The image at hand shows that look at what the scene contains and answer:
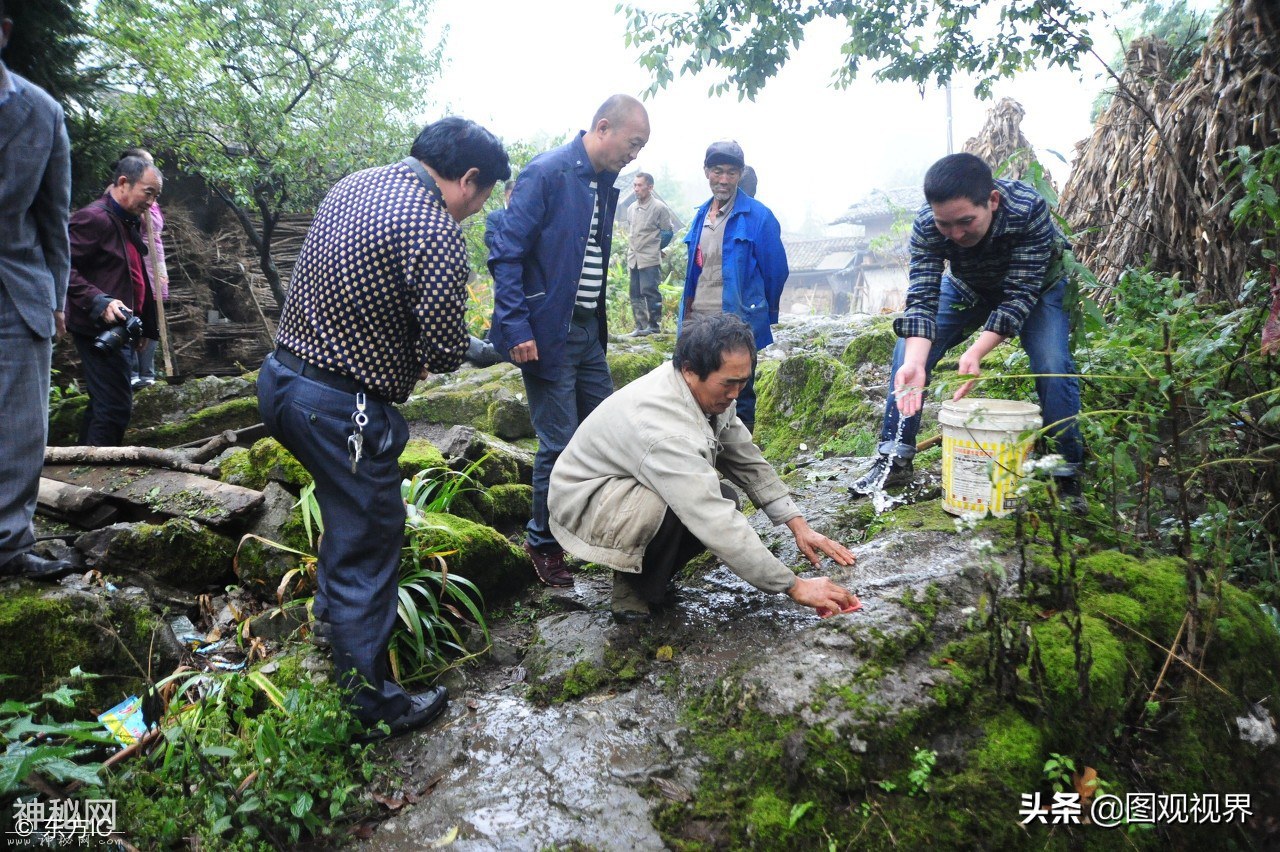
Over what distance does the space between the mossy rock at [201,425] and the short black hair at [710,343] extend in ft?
17.2

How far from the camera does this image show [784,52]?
24.2ft

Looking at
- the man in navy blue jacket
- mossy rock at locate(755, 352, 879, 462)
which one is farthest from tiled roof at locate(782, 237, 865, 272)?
the man in navy blue jacket

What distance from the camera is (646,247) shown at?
10.2 m

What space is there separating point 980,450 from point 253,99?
11.2m

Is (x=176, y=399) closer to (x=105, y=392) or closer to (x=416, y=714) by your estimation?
(x=105, y=392)

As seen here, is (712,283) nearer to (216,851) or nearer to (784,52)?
(784,52)

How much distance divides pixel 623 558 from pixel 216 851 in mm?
1550

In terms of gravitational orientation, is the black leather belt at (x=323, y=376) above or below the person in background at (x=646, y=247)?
below

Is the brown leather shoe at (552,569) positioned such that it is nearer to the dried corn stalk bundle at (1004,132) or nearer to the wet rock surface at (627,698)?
the wet rock surface at (627,698)

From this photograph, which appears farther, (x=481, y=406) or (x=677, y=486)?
(x=481, y=406)

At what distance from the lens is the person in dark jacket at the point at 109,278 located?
4.56 m

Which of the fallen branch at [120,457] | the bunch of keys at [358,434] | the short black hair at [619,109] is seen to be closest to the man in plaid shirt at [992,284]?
the short black hair at [619,109]

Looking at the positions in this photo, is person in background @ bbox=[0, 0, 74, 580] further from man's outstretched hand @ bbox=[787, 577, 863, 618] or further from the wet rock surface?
man's outstretched hand @ bbox=[787, 577, 863, 618]

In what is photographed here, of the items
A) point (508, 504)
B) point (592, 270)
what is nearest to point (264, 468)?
point (508, 504)
